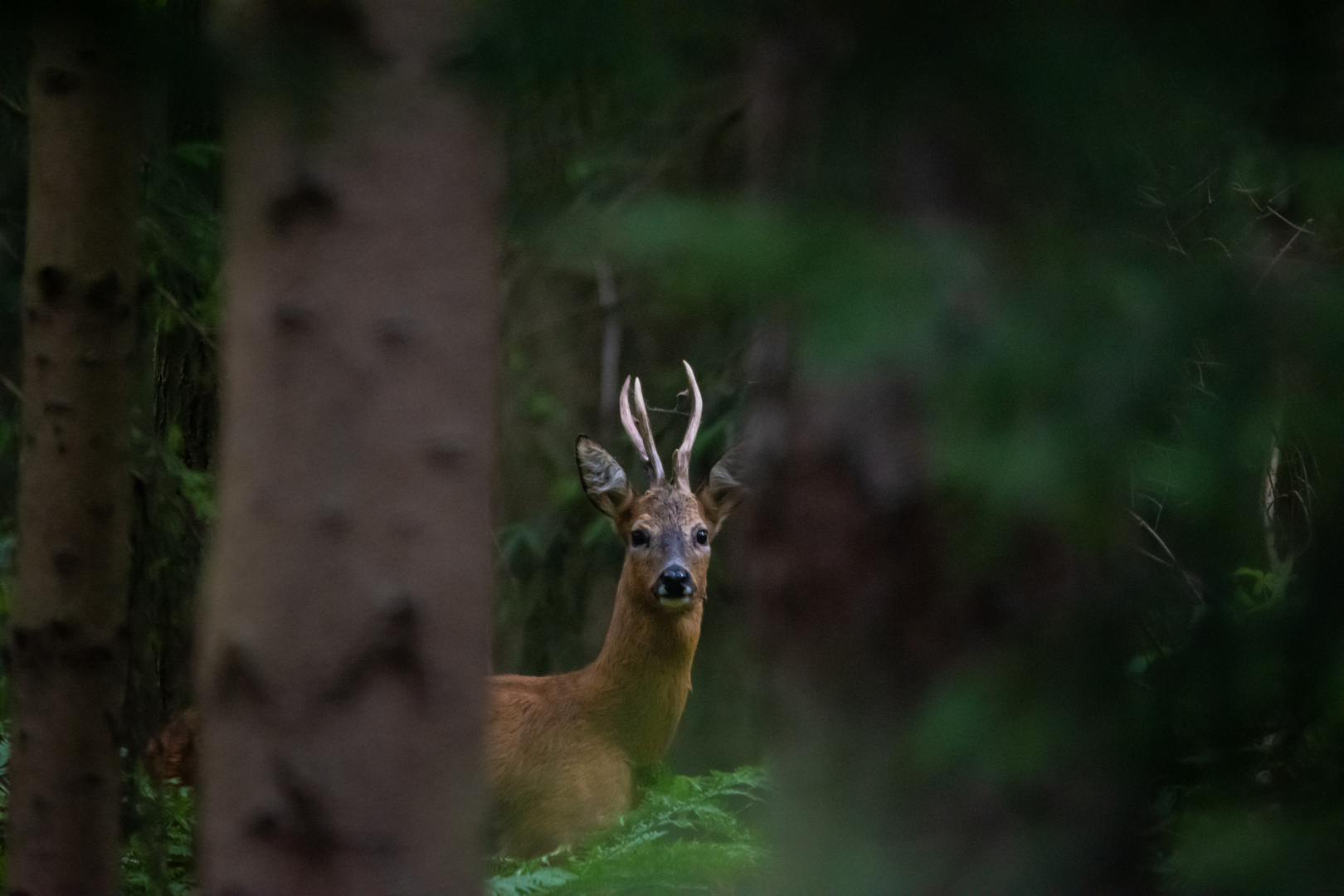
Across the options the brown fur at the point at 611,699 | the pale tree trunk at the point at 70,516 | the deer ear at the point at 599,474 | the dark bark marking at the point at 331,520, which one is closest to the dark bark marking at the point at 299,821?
the dark bark marking at the point at 331,520

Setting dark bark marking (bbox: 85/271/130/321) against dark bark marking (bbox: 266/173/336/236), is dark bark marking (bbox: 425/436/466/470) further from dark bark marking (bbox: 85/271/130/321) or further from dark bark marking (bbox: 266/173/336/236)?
dark bark marking (bbox: 85/271/130/321)

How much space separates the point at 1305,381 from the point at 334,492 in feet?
4.63

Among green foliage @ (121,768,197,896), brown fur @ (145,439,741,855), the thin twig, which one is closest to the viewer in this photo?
green foliage @ (121,768,197,896)

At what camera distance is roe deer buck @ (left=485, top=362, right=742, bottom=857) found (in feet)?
21.4

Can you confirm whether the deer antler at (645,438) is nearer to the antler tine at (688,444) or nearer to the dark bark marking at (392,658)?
the antler tine at (688,444)

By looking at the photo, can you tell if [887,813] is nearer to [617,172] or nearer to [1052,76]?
[1052,76]

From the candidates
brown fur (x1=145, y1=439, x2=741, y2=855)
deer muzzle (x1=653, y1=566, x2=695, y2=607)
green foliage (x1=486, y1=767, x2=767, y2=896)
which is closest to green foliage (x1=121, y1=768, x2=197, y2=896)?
green foliage (x1=486, y1=767, x2=767, y2=896)

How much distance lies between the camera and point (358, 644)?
6.88 ft

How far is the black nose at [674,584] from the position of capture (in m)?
6.66

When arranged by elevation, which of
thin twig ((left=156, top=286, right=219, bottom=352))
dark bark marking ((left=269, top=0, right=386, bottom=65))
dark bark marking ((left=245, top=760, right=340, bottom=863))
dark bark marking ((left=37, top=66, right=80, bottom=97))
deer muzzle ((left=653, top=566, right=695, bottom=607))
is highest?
dark bark marking ((left=37, top=66, right=80, bottom=97))

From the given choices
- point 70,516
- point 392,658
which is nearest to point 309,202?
point 392,658

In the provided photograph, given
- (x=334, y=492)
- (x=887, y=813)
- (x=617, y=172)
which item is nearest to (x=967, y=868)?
(x=887, y=813)

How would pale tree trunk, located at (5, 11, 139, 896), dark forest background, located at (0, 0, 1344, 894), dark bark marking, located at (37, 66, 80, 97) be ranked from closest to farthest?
1. dark forest background, located at (0, 0, 1344, 894)
2. dark bark marking, located at (37, 66, 80, 97)
3. pale tree trunk, located at (5, 11, 139, 896)

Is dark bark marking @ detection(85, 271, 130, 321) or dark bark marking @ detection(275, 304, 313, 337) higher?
dark bark marking @ detection(85, 271, 130, 321)
